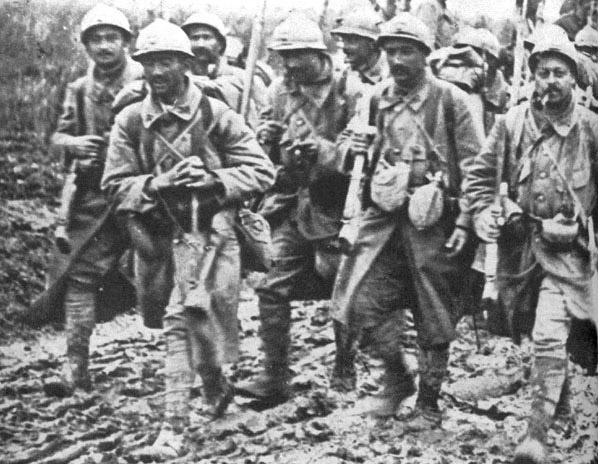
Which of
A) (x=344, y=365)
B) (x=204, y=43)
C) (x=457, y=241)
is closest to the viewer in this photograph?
(x=457, y=241)

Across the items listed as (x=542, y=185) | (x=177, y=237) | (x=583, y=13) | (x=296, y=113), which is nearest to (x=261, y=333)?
(x=177, y=237)

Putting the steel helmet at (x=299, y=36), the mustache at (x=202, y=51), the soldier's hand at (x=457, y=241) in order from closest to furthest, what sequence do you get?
the soldier's hand at (x=457, y=241) < the steel helmet at (x=299, y=36) < the mustache at (x=202, y=51)

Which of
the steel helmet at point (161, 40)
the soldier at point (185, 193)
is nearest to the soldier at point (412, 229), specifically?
the soldier at point (185, 193)

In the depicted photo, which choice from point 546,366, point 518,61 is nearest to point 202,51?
point 518,61

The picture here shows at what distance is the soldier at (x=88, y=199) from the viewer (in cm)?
904

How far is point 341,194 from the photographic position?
9070mm

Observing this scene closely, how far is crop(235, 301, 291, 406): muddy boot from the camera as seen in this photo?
29.9ft

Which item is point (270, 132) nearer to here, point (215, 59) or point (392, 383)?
point (215, 59)

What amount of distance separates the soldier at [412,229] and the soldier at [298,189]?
0.66 ft

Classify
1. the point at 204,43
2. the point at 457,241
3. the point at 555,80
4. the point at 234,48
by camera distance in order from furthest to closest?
the point at 234,48
the point at 204,43
the point at 457,241
the point at 555,80

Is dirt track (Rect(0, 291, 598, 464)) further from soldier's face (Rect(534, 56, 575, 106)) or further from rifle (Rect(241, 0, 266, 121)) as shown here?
soldier's face (Rect(534, 56, 575, 106))

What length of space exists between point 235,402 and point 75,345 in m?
1.08

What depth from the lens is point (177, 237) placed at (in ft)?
29.6

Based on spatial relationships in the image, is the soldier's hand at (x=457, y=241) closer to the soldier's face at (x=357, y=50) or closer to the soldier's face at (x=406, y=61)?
the soldier's face at (x=406, y=61)
